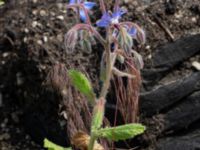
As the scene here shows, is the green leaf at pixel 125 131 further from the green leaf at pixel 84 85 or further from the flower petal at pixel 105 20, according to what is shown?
the flower petal at pixel 105 20

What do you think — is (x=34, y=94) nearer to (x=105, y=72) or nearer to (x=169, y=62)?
(x=169, y=62)

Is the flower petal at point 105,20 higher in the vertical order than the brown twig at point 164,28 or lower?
higher

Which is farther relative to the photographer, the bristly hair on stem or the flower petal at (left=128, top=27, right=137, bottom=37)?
the flower petal at (left=128, top=27, right=137, bottom=37)

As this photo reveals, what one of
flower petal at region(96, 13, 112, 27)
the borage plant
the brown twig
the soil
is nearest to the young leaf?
the borage plant

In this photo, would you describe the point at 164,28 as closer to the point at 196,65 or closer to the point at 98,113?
the point at 196,65

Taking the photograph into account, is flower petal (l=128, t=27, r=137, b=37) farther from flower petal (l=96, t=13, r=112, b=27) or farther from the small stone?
the small stone

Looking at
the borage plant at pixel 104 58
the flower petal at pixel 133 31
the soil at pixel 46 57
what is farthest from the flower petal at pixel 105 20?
the soil at pixel 46 57

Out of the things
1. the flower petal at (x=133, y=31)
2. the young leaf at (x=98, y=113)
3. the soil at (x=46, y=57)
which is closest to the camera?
the young leaf at (x=98, y=113)

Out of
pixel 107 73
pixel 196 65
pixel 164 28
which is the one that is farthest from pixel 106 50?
pixel 164 28
